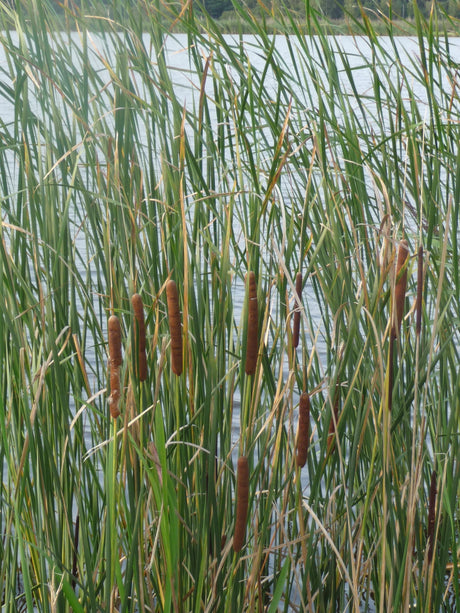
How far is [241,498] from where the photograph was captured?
1.07 m

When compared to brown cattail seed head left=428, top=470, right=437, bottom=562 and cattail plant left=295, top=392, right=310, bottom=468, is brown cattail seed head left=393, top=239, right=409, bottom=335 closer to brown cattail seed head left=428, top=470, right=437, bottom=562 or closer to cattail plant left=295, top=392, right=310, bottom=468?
cattail plant left=295, top=392, right=310, bottom=468

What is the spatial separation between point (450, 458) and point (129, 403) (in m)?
0.67

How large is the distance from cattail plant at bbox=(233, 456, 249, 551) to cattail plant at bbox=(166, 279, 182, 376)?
17 cm

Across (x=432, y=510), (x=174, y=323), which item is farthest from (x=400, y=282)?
(x=432, y=510)

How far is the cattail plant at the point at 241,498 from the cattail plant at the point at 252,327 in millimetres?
142

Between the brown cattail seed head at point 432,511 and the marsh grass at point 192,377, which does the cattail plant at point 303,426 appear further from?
the brown cattail seed head at point 432,511

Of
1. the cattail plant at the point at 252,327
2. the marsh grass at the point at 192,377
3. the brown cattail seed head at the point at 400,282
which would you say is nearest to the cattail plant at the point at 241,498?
the marsh grass at the point at 192,377

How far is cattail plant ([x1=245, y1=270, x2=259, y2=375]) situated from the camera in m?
1.02

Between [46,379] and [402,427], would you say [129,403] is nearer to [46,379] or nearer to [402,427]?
[46,379]

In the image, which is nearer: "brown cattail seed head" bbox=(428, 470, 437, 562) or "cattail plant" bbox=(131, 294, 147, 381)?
"cattail plant" bbox=(131, 294, 147, 381)

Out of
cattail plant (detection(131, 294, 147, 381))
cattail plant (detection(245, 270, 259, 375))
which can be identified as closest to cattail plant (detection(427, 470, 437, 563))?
cattail plant (detection(245, 270, 259, 375))

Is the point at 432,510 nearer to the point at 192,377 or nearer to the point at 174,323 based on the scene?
the point at 192,377

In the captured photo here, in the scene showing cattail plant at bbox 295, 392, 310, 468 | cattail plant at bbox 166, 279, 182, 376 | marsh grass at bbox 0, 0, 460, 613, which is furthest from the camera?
marsh grass at bbox 0, 0, 460, 613

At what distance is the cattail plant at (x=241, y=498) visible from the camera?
1.02 metres
